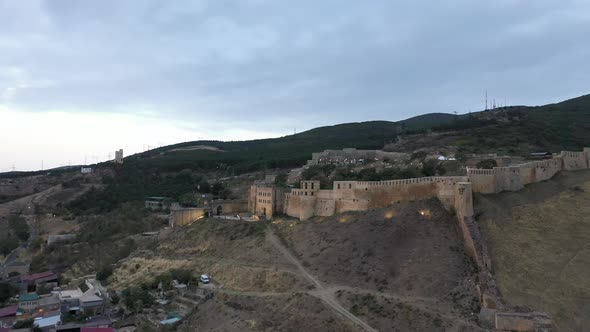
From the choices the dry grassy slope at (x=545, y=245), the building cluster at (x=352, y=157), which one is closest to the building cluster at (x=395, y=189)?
the dry grassy slope at (x=545, y=245)

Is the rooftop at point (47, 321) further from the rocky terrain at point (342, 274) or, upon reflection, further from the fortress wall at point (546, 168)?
the fortress wall at point (546, 168)

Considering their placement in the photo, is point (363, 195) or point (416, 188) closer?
point (416, 188)

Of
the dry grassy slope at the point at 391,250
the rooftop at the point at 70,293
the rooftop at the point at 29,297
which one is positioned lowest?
the rooftop at the point at 29,297

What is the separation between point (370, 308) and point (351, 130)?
441ft

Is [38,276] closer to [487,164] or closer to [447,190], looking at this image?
[447,190]

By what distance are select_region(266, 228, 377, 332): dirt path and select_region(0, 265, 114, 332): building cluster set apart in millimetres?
15274

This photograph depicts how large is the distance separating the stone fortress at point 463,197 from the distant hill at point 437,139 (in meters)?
32.9

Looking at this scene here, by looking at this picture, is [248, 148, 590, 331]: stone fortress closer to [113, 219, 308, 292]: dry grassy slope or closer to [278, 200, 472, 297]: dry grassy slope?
[278, 200, 472, 297]: dry grassy slope

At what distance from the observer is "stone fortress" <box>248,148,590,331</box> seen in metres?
32.0

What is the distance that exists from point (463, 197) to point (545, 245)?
6.55 meters

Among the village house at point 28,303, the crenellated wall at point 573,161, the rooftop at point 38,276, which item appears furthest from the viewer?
the rooftop at point 38,276

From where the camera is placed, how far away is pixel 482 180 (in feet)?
148

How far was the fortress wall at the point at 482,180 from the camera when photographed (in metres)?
44.9

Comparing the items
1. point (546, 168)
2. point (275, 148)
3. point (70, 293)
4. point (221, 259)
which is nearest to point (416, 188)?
point (546, 168)
